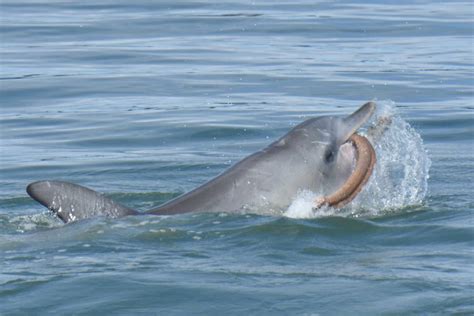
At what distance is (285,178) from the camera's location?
11609mm

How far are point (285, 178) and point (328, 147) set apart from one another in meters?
0.45

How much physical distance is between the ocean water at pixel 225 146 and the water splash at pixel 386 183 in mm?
23

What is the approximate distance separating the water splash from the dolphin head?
0.65 ft

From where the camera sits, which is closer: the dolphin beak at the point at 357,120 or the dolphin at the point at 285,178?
the dolphin at the point at 285,178

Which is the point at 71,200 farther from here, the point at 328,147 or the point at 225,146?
the point at 225,146

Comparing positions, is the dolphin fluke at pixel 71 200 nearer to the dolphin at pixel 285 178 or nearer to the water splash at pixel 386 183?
the dolphin at pixel 285 178

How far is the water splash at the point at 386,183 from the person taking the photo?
11.6 metres

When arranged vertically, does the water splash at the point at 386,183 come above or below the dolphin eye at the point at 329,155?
below

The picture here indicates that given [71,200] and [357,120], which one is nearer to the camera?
Answer: [71,200]

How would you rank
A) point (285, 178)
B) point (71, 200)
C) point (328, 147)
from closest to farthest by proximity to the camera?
point (71, 200) < point (285, 178) < point (328, 147)

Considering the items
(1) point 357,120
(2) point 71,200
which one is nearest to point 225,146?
(1) point 357,120

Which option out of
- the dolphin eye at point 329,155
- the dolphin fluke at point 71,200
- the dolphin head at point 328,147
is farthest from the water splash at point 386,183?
the dolphin fluke at point 71,200

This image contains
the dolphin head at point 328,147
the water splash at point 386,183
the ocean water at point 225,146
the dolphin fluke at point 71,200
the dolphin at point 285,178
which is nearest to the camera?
the ocean water at point 225,146

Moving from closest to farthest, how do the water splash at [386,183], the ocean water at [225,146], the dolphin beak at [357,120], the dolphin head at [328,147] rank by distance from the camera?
the ocean water at [225,146] < the water splash at [386,183] < the dolphin head at [328,147] < the dolphin beak at [357,120]
